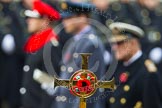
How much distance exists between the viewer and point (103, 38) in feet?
7.31

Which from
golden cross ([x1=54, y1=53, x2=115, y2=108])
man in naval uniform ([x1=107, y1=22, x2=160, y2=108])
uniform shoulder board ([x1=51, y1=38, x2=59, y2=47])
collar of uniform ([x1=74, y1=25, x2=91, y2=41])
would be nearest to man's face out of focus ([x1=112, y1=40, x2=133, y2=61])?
man in naval uniform ([x1=107, y1=22, x2=160, y2=108])

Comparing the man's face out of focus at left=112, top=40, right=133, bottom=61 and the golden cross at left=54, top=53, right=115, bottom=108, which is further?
the man's face out of focus at left=112, top=40, right=133, bottom=61

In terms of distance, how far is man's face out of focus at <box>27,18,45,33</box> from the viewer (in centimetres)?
226

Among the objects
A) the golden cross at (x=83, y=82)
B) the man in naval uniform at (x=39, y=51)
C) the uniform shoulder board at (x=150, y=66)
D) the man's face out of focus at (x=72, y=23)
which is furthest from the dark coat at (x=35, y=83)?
the golden cross at (x=83, y=82)

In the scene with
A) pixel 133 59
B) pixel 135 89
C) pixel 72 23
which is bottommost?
pixel 135 89

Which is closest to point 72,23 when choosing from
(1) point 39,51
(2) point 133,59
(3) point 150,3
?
(1) point 39,51

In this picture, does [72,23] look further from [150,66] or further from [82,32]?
[150,66]

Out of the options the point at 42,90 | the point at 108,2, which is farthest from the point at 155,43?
the point at 42,90

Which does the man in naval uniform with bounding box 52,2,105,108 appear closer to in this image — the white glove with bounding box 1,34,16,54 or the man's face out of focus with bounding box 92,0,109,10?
the man's face out of focus with bounding box 92,0,109,10

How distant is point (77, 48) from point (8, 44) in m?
0.42

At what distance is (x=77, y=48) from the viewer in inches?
88.1

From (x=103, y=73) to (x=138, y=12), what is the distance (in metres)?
0.51

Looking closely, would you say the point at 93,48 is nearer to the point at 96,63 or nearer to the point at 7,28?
the point at 96,63

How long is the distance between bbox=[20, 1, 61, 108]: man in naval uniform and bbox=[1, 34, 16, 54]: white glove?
8 centimetres
